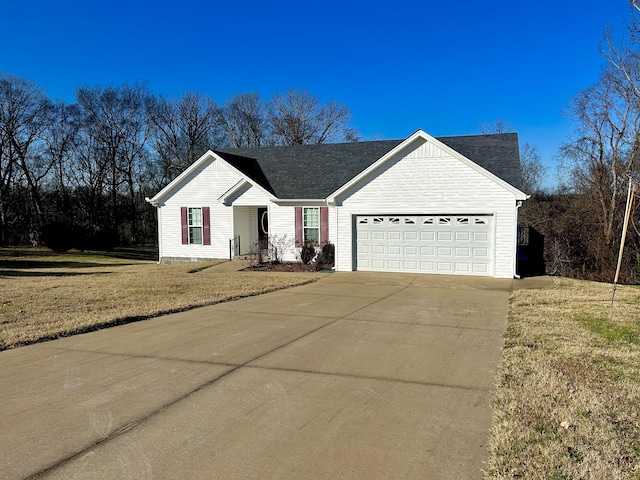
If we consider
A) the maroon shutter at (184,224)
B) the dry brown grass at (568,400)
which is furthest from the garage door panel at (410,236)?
the maroon shutter at (184,224)

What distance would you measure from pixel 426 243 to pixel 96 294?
10.6 meters

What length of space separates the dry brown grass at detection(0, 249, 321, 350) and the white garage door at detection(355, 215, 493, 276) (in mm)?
2634

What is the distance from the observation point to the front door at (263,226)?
21250 mm

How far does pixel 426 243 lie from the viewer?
16.2 meters

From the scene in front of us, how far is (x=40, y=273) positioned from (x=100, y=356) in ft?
44.1

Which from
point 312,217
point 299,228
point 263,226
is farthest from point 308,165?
point 299,228

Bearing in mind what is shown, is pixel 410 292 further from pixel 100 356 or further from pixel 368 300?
pixel 100 356

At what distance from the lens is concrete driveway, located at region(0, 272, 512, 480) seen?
355 cm

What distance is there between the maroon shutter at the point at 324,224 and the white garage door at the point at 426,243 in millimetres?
2341

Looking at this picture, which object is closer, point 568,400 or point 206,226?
point 568,400

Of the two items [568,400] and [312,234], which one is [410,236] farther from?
[568,400]

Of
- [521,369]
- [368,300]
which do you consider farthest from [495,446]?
[368,300]

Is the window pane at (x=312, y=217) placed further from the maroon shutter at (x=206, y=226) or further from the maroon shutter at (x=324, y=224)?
the maroon shutter at (x=206, y=226)

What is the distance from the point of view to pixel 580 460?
137 inches
